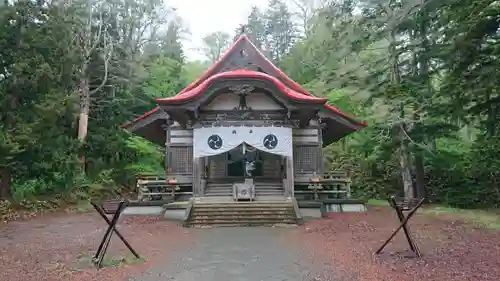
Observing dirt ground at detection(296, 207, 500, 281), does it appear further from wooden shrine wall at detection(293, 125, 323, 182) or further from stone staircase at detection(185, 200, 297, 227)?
wooden shrine wall at detection(293, 125, 323, 182)

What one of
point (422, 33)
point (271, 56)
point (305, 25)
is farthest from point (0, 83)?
point (271, 56)

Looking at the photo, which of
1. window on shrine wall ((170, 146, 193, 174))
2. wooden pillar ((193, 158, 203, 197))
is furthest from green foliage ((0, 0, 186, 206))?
wooden pillar ((193, 158, 203, 197))

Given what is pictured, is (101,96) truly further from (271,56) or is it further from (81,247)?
(271,56)

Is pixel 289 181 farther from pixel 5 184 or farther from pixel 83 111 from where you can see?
pixel 83 111

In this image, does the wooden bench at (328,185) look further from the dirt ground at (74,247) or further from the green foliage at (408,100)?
the dirt ground at (74,247)

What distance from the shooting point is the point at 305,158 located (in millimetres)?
17656

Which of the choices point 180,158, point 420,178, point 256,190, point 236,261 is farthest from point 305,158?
point 236,261

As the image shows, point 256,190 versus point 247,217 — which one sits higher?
point 256,190

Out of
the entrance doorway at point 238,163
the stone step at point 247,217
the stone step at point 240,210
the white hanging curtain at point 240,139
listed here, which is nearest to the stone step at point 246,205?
the stone step at point 240,210

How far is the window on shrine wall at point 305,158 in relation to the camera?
1752cm

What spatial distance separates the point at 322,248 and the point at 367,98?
10375mm

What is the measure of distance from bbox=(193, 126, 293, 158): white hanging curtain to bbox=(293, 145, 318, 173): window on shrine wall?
2.33 m

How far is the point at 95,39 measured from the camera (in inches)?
988

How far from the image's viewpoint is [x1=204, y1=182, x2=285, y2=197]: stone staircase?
15.8 meters
